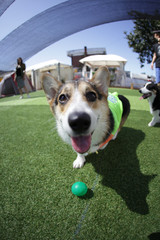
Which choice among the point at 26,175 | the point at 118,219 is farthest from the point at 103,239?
the point at 26,175

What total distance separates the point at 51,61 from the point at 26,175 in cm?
2025

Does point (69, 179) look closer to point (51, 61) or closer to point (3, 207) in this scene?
point (3, 207)

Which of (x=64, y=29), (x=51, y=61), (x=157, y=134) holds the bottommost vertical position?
(x=157, y=134)

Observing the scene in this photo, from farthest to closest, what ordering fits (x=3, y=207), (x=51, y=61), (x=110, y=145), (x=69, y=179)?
(x=51, y=61) < (x=110, y=145) < (x=69, y=179) < (x=3, y=207)

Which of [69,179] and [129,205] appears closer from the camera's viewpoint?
[129,205]

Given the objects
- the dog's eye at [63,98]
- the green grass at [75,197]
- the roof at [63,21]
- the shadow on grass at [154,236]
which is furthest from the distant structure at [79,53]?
the shadow on grass at [154,236]

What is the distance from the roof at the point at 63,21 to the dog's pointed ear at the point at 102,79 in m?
9.29

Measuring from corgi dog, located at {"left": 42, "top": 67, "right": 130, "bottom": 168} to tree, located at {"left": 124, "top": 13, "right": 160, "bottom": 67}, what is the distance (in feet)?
53.8

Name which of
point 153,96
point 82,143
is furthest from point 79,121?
point 153,96

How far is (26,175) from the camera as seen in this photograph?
1928 millimetres

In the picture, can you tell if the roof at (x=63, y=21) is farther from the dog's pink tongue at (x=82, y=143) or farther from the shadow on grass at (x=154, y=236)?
the shadow on grass at (x=154, y=236)

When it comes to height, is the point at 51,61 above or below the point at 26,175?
above

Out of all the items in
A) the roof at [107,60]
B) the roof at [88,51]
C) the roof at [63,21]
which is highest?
the roof at [88,51]

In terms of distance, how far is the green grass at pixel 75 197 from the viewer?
1.26 meters
